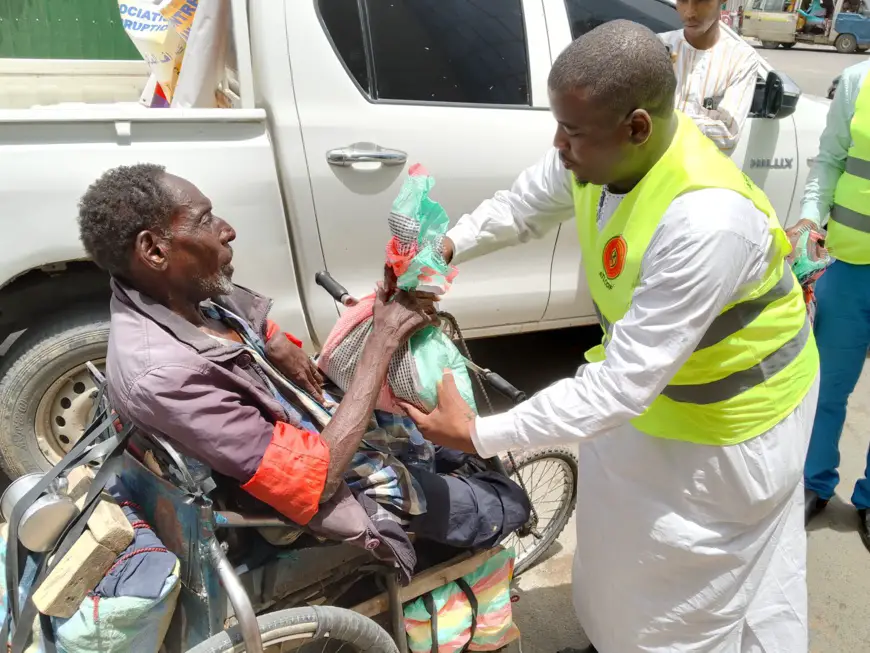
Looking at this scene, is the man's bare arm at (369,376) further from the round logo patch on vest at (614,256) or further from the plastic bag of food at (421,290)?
the round logo patch on vest at (614,256)

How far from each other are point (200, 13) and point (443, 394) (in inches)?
76.6

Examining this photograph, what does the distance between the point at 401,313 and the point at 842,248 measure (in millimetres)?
1919

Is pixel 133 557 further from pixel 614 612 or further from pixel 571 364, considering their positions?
pixel 571 364

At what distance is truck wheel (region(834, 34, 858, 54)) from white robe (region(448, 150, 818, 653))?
23.8m

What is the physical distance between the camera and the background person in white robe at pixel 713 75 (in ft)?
10.3

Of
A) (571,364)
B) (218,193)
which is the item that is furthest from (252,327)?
(571,364)

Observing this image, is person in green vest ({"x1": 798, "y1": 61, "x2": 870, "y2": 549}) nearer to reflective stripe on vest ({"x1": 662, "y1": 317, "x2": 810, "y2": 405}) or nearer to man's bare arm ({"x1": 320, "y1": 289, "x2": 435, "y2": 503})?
reflective stripe on vest ({"x1": 662, "y1": 317, "x2": 810, "y2": 405})

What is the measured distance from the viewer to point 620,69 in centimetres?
136

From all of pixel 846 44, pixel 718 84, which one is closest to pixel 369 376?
pixel 718 84

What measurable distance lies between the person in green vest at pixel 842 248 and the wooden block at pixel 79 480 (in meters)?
2.53

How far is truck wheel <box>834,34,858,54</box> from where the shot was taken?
20969mm

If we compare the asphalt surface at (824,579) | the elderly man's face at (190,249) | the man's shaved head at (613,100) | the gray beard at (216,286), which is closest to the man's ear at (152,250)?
the elderly man's face at (190,249)

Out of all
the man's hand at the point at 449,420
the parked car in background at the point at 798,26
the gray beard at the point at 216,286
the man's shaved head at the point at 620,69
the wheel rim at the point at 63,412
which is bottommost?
the parked car in background at the point at 798,26

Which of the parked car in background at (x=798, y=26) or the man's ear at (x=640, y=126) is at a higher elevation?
the man's ear at (x=640, y=126)
